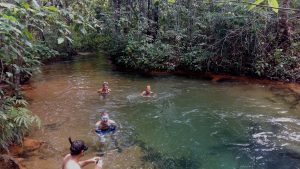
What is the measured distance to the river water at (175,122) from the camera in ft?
27.0

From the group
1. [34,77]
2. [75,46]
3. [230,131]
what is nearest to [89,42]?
[75,46]

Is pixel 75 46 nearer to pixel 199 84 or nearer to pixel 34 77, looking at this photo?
pixel 34 77

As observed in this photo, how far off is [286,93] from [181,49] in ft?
22.7

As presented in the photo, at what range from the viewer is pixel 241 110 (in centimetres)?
1195

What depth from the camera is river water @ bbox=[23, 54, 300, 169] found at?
824 cm

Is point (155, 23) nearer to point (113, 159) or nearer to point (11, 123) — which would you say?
point (113, 159)

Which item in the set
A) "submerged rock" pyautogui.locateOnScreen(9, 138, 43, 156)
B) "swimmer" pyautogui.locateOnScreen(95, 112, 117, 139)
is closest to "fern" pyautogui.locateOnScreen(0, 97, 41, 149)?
"submerged rock" pyautogui.locateOnScreen(9, 138, 43, 156)

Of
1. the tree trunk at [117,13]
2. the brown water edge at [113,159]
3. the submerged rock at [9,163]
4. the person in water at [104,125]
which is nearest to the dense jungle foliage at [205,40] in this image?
the tree trunk at [117,13]

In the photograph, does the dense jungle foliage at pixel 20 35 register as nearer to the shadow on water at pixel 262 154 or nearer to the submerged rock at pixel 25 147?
the submerged rock at pixel 25 147

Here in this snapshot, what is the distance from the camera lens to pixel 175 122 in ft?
36.3

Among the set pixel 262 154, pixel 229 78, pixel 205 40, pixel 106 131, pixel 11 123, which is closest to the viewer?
pixel 11 123

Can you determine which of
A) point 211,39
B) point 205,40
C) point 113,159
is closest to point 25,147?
point 113,159

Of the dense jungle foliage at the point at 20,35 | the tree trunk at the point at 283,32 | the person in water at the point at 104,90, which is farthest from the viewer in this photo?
the tree trunk at the point at 283,32

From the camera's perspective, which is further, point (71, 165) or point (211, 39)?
point (211, 39)
